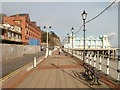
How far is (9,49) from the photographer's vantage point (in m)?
20.6

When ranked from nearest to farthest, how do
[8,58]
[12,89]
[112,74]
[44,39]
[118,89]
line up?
[118,89]
[12,89]
[112,74]
[8,58]
[44,39]

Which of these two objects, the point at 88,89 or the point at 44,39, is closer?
the point at 88,89

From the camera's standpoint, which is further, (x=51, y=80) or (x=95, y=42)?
(x=95, y=42)

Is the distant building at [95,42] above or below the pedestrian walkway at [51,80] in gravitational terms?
above

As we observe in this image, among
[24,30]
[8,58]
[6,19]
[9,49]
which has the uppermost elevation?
[6,19]

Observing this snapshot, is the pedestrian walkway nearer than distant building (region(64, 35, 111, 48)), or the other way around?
the pedestrian walkway

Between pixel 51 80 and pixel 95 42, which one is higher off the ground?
pixel 95 42

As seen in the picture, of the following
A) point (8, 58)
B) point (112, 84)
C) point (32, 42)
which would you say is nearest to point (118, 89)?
point (112, 84)

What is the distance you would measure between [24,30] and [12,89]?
6146 cm

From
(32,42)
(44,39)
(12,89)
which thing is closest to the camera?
(12,89)

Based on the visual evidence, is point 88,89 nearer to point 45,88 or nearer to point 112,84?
point 112,84

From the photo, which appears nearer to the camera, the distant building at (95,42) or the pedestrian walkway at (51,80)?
the pedestrian walkway at (51,80)

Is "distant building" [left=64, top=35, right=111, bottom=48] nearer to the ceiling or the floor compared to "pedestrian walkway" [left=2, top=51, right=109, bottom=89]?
nearer to the ceiling

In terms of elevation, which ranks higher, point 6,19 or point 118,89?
point 6,19
